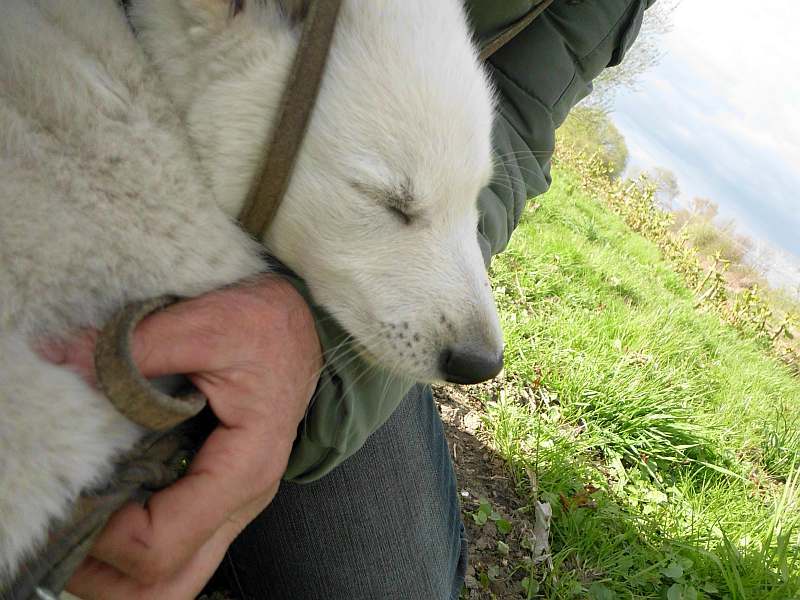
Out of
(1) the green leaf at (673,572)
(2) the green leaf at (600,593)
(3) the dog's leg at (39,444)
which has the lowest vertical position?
(2) the green leaf at (600,593)

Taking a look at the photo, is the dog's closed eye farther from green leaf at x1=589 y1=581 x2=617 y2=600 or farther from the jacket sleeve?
green leaf at x1=589 y1=581 x2=617 y2=600

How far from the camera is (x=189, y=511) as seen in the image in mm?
1177

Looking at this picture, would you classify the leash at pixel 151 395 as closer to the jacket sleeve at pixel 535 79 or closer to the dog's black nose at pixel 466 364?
the dog's black nose at pixel 466 364

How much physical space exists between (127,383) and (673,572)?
239 cm

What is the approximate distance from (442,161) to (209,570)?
0.99 metres

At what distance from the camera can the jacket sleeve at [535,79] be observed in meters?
2.32

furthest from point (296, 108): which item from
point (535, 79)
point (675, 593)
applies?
point (675, 593)

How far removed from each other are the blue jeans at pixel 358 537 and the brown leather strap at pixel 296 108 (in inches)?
38.8

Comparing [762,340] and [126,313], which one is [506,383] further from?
[762,340]

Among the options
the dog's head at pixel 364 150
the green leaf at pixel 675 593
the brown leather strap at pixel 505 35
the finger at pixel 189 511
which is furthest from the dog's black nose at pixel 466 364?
the green leaf at pixel 675 593

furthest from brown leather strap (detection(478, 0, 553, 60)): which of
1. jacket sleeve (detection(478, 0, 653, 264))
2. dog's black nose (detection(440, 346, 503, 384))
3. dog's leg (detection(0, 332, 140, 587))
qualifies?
dog's leg (detection(0, 332, 140, 587))

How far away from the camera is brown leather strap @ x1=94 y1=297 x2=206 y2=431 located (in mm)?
1132

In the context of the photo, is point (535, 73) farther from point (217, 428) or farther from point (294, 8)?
point (217, 428)

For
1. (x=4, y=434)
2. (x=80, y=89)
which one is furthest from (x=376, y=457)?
(x=80, y=89)
